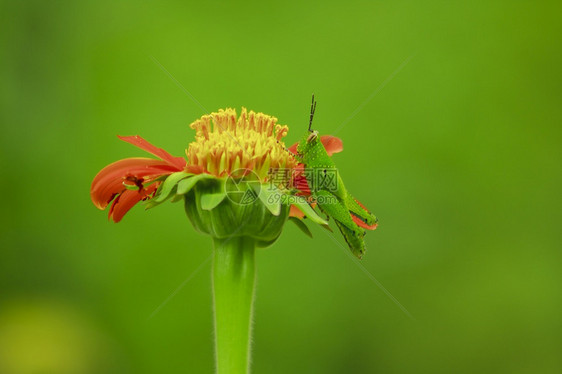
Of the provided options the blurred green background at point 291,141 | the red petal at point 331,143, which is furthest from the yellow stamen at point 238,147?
the blurred green background at point 291,141

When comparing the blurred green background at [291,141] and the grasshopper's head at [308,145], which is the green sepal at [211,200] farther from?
the blurred green background at [291,141]

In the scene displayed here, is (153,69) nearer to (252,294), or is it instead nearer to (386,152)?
(386,152)

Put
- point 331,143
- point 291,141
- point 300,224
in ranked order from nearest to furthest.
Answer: point 300,224, point 331,143, point 291,141

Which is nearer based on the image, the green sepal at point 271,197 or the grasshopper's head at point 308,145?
the green sepal at point 271,197

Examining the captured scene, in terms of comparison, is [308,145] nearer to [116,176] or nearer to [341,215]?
[341,215]

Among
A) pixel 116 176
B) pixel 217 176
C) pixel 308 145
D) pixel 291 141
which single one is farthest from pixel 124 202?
pixel 291 141

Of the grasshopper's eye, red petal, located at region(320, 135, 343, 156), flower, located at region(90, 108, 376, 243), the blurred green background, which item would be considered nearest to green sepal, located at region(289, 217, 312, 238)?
flower, located at region(90, 108, 376, 243)
